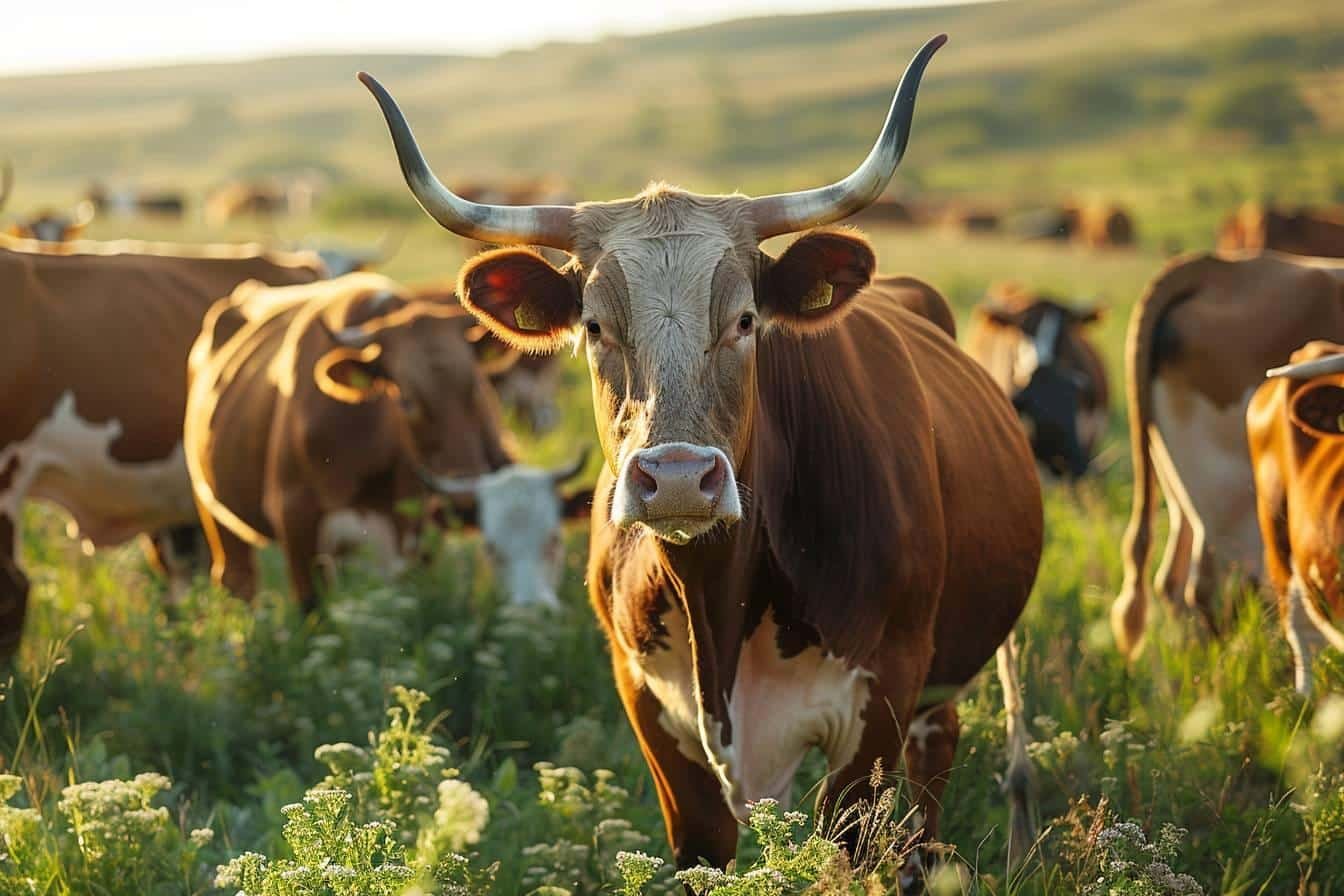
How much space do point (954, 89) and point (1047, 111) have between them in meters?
12.4

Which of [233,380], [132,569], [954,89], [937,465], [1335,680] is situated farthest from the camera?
[954,89]

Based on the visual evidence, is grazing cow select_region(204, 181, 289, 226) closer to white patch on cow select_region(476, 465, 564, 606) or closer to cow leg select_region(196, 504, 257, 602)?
cow leg select_region(196, 504, 257, 602)

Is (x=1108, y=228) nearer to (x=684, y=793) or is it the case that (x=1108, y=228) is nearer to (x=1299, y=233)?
(x=1299, y=233)

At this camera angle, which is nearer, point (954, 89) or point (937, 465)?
point (937, 465)

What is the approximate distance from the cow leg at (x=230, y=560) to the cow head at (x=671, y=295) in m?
4.53

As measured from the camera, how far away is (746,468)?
3889 mm

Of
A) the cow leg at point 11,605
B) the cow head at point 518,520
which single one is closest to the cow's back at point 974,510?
the cow head at point 518,520

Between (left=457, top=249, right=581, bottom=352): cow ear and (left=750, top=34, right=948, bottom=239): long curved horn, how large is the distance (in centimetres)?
52

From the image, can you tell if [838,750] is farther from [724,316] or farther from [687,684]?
[724,316]

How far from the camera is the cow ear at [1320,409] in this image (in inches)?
190

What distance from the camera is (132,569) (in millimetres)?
9039

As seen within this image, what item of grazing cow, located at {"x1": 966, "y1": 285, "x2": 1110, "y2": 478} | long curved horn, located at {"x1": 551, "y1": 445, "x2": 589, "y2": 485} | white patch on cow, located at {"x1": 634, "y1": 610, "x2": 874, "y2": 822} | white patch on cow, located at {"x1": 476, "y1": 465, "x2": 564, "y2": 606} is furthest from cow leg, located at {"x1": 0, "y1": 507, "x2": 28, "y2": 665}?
grazing cow, located at {"x1": 966, "y1": 285, "x2": 1110, "y2": 478}

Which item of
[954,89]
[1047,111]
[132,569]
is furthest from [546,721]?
[954,89]

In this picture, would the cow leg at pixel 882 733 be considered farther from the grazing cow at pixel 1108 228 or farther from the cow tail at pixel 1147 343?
the grazing cow at pixel 1108 228
